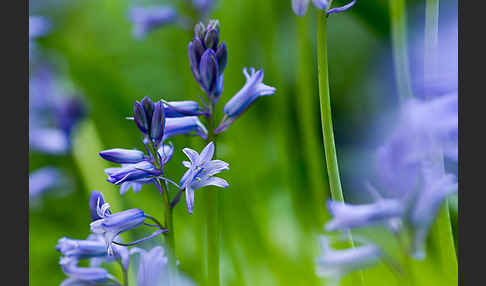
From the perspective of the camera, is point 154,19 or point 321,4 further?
point 154,19

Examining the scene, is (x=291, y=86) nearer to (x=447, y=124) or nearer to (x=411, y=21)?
(x=411, y=21)

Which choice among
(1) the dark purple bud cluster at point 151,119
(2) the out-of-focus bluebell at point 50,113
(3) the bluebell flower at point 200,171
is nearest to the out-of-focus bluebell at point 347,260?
(3) the bluebell flower at point 200,171

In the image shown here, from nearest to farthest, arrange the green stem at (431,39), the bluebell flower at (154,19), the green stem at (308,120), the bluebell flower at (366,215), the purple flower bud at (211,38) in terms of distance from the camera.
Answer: the bluebell flower at (366,215) → the purple flower bud at (211,38) → the green stem at (431,39) → the green stem at (308,120) → the bluebell flower at (154,19)

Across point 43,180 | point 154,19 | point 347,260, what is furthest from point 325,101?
point 43,180

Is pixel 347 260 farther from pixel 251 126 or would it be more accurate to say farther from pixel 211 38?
pixel 251 126

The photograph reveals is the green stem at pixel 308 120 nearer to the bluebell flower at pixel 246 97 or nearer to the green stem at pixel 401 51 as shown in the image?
the green stem at pixel 401 51

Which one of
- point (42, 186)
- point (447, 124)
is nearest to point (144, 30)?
point (42, 186)
